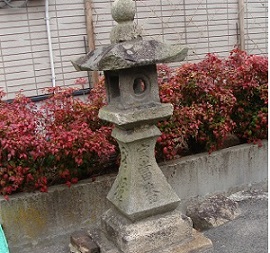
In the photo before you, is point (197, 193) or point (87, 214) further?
point (197, 193)

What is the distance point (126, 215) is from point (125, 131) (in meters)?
0.72

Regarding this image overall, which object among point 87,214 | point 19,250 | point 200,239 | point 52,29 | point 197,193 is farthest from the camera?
point 52,29

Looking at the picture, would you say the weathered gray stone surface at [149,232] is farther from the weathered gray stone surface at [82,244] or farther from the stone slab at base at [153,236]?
the weathered gray stone surface at [82,244]

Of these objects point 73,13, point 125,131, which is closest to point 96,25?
point 73,13

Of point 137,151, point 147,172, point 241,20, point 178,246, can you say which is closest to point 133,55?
point 137,151

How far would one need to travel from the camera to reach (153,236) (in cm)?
343

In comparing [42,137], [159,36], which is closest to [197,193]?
[42,137]

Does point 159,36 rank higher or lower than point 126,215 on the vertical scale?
higher

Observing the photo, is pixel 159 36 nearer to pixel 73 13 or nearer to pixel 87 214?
pixel 73 13

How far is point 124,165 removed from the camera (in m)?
3.53

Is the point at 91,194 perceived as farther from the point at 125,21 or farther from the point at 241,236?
the point at 125,21

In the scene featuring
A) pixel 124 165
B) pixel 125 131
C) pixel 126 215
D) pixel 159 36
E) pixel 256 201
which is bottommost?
pixel 256 201

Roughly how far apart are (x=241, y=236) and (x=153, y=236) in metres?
1.03

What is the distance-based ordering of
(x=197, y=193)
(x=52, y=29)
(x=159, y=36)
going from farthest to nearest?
(x=159, y=36) < (x=52, y=29) < (x=197, y=193)
